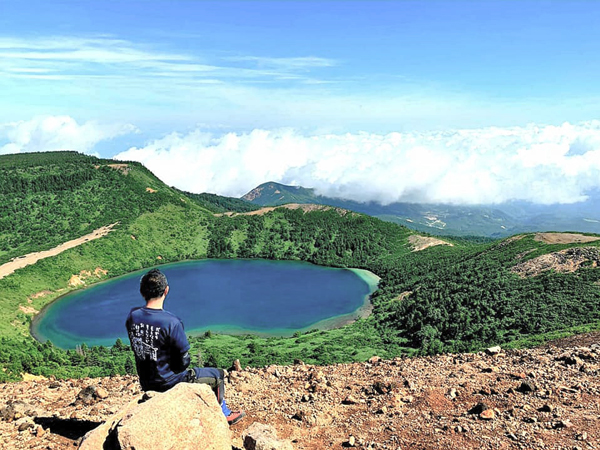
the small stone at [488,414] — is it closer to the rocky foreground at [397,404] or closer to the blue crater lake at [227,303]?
the rocky foreground at [397,404]

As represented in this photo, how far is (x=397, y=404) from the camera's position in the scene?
12.1 meters

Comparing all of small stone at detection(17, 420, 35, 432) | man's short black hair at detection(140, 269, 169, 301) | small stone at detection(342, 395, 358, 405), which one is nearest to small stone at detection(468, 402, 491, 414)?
small stone at detection(342, 395, 358, 405)

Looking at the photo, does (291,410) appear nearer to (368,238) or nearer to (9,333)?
(9,333)

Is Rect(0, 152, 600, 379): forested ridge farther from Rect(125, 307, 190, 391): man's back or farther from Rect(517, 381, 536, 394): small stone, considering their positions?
Rect(125, 307, 190, 391): man's back

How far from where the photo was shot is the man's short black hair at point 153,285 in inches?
303

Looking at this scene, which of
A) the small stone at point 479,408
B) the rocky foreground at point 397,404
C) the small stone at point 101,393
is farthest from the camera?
the small stone at point 101,393

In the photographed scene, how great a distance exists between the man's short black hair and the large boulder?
1.90 m

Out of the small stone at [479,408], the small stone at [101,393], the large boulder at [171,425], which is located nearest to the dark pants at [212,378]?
the large boulder at [171,425]

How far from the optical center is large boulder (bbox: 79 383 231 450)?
7.07m

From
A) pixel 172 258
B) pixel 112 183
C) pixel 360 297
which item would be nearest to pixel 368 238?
pixel 360 297

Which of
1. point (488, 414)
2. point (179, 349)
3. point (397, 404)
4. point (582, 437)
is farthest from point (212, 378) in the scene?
point (582, 437)

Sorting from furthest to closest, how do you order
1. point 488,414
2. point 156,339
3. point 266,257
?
point 266,257 < point 488,414 < point 156,339

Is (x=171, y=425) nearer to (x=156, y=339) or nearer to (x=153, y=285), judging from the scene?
(x=156, y=339)

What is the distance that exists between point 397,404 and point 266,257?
131m
